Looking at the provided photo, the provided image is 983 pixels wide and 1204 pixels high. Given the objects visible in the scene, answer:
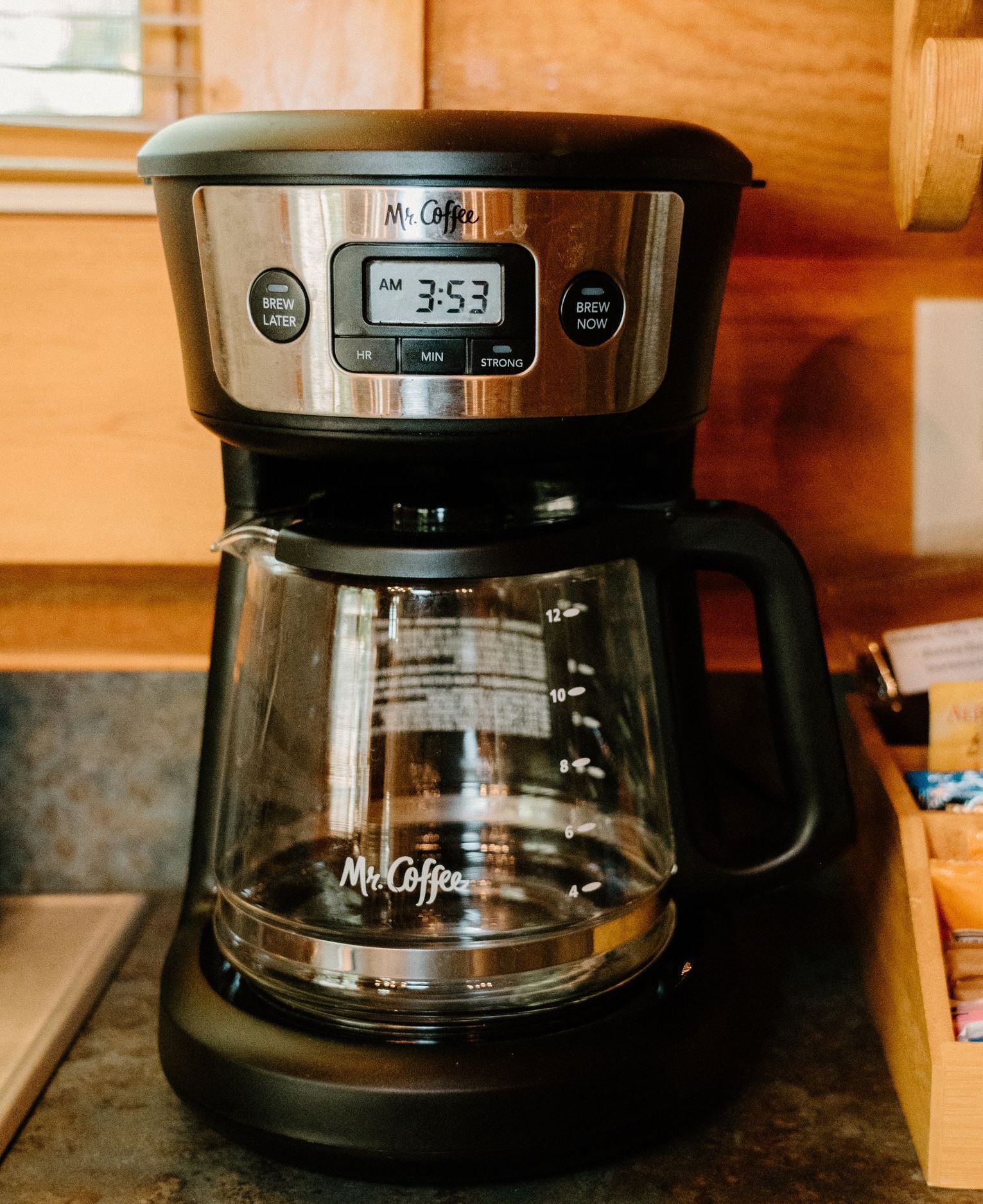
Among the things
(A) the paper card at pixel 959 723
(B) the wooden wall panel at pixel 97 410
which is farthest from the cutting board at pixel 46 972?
(A) the paper card at pixel 959 723

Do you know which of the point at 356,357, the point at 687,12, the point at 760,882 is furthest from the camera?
the point at 687,12

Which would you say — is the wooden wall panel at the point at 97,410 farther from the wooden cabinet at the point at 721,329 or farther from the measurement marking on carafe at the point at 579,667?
the measurement marking on carafe at the point at 579,667

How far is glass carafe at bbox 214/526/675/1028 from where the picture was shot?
1.73 feet

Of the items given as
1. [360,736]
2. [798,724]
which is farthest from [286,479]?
[798,724]

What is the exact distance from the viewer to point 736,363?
757mm

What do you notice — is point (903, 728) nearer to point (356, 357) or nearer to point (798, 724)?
point (798, 724)

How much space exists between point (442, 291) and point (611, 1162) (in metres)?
0.37

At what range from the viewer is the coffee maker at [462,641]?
0.45 meters

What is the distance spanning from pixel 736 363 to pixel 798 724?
287 millimetres

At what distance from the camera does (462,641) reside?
0.57 m

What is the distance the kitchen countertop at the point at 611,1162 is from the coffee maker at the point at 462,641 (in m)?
0.03

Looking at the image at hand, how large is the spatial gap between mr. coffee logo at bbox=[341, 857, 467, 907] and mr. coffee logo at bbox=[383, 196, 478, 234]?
28 centimetres

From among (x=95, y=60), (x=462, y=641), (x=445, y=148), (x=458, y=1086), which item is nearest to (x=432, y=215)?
(x=445, y=148)

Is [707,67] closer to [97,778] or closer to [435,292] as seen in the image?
[435,292]
